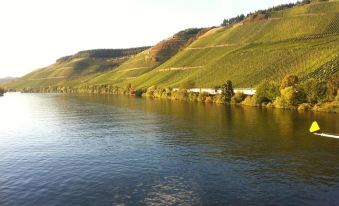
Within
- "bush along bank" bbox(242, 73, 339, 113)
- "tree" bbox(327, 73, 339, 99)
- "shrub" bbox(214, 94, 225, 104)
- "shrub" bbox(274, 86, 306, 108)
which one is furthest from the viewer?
"shrub" bbox(214, 94, 225, 104)

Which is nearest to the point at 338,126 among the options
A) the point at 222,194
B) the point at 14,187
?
the point at 222,194

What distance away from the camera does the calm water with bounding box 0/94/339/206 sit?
4922 cm

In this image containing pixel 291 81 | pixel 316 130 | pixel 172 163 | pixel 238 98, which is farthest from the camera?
pixel 238 98

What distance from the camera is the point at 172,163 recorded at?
65.2m

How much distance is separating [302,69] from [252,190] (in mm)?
127539

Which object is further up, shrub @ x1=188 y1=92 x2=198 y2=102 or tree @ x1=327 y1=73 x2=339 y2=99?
tree @ x1=327 y1=73 x2=339 y2=99

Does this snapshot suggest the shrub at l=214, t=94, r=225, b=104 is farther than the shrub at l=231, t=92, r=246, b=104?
Yes

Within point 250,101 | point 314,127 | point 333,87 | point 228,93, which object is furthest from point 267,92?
point 314,127

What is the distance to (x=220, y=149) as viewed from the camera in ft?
246

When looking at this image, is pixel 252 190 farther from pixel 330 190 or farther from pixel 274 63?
pixel 274 63

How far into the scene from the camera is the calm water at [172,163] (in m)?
49.2

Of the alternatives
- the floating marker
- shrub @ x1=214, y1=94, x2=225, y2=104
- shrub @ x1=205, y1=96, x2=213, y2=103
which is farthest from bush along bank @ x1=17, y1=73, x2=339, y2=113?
the floating marker

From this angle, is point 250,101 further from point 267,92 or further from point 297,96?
point 297,96

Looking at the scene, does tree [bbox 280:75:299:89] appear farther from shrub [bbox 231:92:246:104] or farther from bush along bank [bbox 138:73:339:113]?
shrub [bbox 231:92:246:104]
